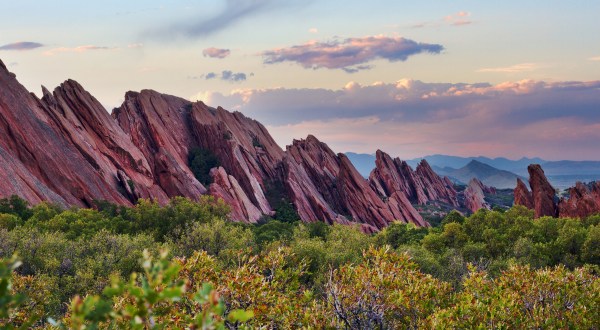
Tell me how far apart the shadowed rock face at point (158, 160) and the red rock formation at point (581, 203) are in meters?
48.5

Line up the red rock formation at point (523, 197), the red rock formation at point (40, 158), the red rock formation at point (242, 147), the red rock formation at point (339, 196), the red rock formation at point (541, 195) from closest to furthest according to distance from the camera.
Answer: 1. the red rock formation at point (40, 158)
2. the red rock formation at point (541, 195)
3. the red rock formation at point (523, 197)
4. the red rock formation at point (242, 147)
5. the red rock formation at point (339, 196)

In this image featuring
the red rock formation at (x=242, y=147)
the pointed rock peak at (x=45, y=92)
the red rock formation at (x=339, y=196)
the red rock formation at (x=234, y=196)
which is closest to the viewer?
the pointed rock peak at (x=45, y=92)

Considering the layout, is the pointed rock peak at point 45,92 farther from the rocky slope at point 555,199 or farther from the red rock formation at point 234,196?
the rocky slope at point 555,199

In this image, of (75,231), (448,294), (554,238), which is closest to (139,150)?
(75,231)

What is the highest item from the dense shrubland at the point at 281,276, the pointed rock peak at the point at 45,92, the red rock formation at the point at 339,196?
the pointed rock peak at the point at 45,92

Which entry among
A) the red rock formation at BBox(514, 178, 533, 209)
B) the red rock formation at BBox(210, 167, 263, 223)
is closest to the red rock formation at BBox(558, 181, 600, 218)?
the red rock formation at BBox(514, 178, 533, 209)

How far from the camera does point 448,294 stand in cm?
2931

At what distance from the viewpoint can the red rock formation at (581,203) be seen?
10683 cm

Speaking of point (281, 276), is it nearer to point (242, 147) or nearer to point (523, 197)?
point (523, 197)

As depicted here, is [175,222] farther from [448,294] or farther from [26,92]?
[448,294]

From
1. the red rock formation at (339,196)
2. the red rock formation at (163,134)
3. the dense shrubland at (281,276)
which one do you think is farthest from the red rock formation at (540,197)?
the red rock formation at (163,134)

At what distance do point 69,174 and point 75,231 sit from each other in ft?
99.0

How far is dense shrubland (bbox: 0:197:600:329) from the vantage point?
8.67m

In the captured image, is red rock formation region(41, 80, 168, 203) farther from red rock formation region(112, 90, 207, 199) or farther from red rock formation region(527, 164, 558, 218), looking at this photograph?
red rock formation region(527, 164, 558, 218)
